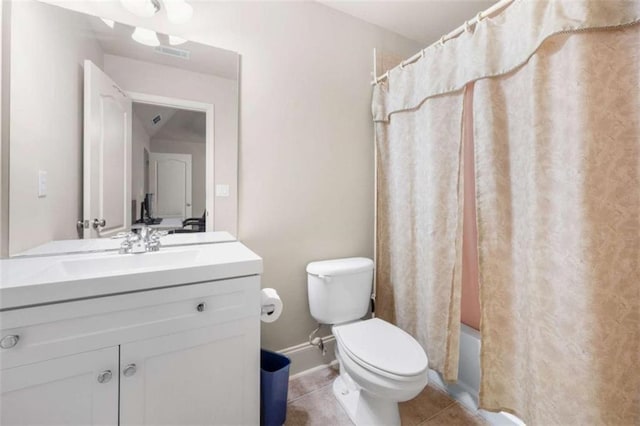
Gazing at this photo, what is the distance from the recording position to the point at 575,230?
0.91m

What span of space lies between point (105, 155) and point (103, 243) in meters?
0.42

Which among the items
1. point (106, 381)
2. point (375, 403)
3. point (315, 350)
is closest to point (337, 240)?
point (315, 350)

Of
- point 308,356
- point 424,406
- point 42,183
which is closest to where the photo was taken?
point 42,183

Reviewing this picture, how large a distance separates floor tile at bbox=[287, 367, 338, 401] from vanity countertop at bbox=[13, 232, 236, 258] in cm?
95

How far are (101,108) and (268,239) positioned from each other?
1.02 m

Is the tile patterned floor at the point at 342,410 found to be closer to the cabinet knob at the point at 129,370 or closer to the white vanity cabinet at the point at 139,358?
the white vanity cabinet at the point at 139,358

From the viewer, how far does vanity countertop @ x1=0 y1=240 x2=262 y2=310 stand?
0.76 metres

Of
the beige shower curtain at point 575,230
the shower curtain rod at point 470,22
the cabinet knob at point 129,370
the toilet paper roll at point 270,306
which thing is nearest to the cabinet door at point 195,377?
the cabinet knob at point 129,370

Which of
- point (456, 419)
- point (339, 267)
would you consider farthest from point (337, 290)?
point (456, 419)

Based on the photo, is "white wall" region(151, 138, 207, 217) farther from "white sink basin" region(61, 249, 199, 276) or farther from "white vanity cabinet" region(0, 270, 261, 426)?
"white vanity cabinet" region(0, 270, 261, 426)

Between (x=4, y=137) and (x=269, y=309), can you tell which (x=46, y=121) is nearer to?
(x=4, y=137)

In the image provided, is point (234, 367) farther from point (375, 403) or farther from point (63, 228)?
point (63, 228)

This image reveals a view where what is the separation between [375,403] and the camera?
127cm

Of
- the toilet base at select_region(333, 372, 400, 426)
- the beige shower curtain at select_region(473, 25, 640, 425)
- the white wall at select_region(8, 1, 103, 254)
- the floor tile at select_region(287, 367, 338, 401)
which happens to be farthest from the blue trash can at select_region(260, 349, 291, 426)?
the white wall at select_region(8, 1, 103, 254)
